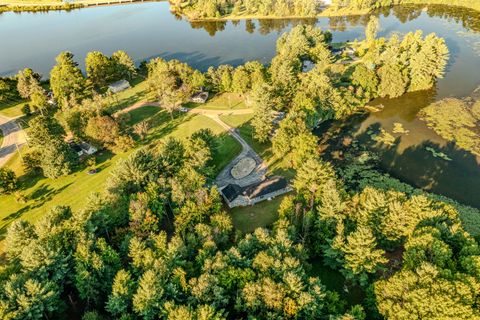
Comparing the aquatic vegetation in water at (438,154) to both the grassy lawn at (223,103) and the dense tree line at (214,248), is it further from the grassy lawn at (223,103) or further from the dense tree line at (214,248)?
the grassy lawn at (223,103)

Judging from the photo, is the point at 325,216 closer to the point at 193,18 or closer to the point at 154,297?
the point at 154,297

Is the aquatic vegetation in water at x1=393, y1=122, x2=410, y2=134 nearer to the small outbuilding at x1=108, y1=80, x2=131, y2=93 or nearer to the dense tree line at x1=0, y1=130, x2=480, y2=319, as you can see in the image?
the dense tree line at x1=0, y1=130, x2=480, y2=319

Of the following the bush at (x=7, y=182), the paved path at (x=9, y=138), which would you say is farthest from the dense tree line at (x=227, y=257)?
the paved path at (x=9, y=138)

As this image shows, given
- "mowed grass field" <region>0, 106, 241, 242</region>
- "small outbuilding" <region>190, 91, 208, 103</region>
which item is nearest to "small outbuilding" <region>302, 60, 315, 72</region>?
"small outbuilding" <region>190, 91, 208, 103</region>

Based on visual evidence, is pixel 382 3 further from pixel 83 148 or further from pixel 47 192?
pixel 47 192

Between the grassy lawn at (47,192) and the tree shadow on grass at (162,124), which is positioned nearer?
the grassy lawn at (47,192)

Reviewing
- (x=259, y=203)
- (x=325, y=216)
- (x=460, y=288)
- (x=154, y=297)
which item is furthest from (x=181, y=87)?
(x=460, y=288)
